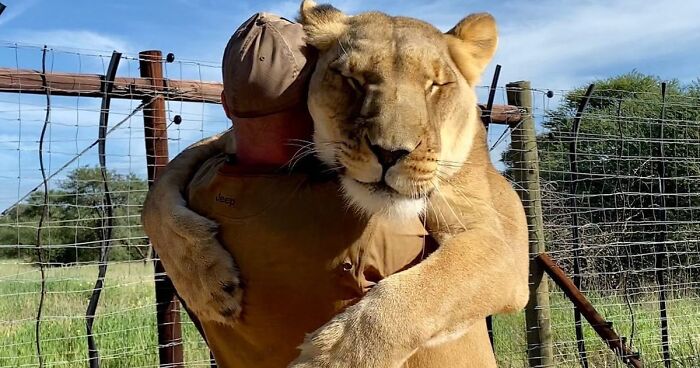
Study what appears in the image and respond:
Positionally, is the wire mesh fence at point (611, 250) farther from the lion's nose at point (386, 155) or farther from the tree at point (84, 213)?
the lion's nose at point (386, 155)

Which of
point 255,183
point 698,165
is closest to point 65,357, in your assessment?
point 255,183

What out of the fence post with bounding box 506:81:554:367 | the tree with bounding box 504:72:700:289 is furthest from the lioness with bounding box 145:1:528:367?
the tree with bounding box 504:72:700:289

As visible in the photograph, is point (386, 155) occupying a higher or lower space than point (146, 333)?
higher

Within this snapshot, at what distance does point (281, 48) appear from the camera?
254 centimetres

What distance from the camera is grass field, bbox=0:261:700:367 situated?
6258 mm

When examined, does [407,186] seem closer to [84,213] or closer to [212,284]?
[212,284]

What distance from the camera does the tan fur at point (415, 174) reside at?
244 cm

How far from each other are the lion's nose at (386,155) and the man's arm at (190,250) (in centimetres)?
57

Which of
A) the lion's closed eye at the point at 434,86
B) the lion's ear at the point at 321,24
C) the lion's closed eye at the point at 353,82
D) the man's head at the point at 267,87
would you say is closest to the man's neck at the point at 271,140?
the man's head at the point at 267,87

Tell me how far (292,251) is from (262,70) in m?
0.51

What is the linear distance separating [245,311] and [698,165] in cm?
861

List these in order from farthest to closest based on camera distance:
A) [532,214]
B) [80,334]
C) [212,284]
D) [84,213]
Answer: [80,334] < [84,213] < [532,214] < [212,284]

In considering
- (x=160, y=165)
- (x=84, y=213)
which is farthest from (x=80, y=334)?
(x=160, y=165)

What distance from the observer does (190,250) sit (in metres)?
2.82
